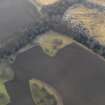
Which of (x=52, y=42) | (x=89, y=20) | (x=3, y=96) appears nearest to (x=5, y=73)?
(x=3, y=96)

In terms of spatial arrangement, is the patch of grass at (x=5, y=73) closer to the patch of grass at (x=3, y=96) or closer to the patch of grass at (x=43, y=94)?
the patch of grass at (x=3, y=96)

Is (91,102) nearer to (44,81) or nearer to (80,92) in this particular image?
(80,92)

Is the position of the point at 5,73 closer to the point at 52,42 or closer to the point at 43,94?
the point at 43,94

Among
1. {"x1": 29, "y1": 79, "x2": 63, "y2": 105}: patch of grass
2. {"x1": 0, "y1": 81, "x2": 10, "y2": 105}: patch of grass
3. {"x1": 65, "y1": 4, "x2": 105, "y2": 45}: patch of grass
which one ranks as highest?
{"x1": 65, "y1": 4, "x2": 105, "y2": 45}: patch of grass

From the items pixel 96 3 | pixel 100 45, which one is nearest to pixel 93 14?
pixel 96 3

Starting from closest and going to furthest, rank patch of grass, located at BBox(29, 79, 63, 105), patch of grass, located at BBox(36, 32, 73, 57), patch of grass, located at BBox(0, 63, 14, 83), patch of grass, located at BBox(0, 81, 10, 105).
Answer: patch of grass, located at BBox(29, 79, 63, 105) → patch of grass, located at BBox(0, 81, 10, 105) → patch of grass, located at BBox(0, 63, 14, 83) → patch of grass, located at BBox(36, 32, 73, 57)

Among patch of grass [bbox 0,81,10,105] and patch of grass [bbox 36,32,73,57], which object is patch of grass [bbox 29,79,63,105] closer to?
patch of grass [bbox 0,81,10,105]

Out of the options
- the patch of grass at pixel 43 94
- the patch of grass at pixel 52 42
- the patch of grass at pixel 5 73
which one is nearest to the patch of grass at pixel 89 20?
the patch of grass at pixel 52 42

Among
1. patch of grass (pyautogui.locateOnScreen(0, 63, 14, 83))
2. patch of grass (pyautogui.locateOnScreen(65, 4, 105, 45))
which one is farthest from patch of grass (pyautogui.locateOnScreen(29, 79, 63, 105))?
patch of grass (pyautogui.locateOnScreen(65, 4, 105, 45))
